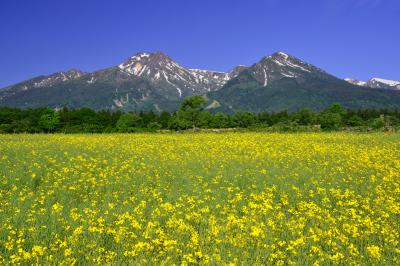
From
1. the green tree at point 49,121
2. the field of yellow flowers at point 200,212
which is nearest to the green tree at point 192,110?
the green tree at point 49,121

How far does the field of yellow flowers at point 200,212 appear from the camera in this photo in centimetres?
655

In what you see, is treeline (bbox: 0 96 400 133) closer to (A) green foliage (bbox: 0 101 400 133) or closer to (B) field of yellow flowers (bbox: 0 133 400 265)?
(A) green foliage (bbox: 0 101 400 133)

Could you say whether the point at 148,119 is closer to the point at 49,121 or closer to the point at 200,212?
the point at 49,121

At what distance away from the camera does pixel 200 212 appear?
352 inches

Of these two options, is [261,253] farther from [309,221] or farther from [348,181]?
[348,181]

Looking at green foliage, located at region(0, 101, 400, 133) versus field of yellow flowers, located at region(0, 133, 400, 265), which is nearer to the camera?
field of yellow flowers, located at region(0, 133, 400, 265)

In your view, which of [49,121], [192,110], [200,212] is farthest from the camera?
[192,110]

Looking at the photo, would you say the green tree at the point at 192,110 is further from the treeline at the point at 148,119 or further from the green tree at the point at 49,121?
the green tree at the point at 49,121

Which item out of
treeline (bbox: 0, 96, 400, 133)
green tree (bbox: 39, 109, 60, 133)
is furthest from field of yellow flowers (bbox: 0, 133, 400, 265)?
green tree (bbox: 39, 109, 60, 133)

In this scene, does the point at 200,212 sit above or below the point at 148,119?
below

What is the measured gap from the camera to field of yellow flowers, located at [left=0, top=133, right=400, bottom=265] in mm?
6555

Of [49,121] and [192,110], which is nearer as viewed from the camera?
[49,121]

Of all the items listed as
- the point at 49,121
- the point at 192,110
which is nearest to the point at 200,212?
the point at 49,121

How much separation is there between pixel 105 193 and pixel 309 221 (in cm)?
583
